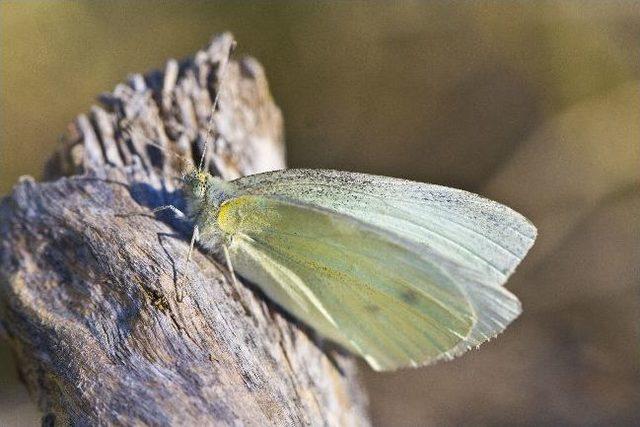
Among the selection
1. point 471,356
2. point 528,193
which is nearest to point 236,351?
point 471,356

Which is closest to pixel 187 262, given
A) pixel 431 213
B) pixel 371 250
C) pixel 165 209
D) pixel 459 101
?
pixel 165 209

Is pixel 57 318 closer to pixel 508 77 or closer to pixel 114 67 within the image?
pixel 114 67

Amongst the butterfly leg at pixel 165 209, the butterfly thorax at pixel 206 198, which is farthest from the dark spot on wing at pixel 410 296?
the butterfly leg at pixel 165 209

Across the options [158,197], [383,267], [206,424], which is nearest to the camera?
[206,424]

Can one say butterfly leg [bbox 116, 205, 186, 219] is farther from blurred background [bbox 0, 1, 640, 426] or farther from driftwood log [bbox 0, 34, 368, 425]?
blurred background [bbox 0, 1, 640, 426]

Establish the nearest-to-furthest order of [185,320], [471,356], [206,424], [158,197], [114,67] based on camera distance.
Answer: [206,424] → [185,320] → [158,197] → [471,356] → [114,67]
